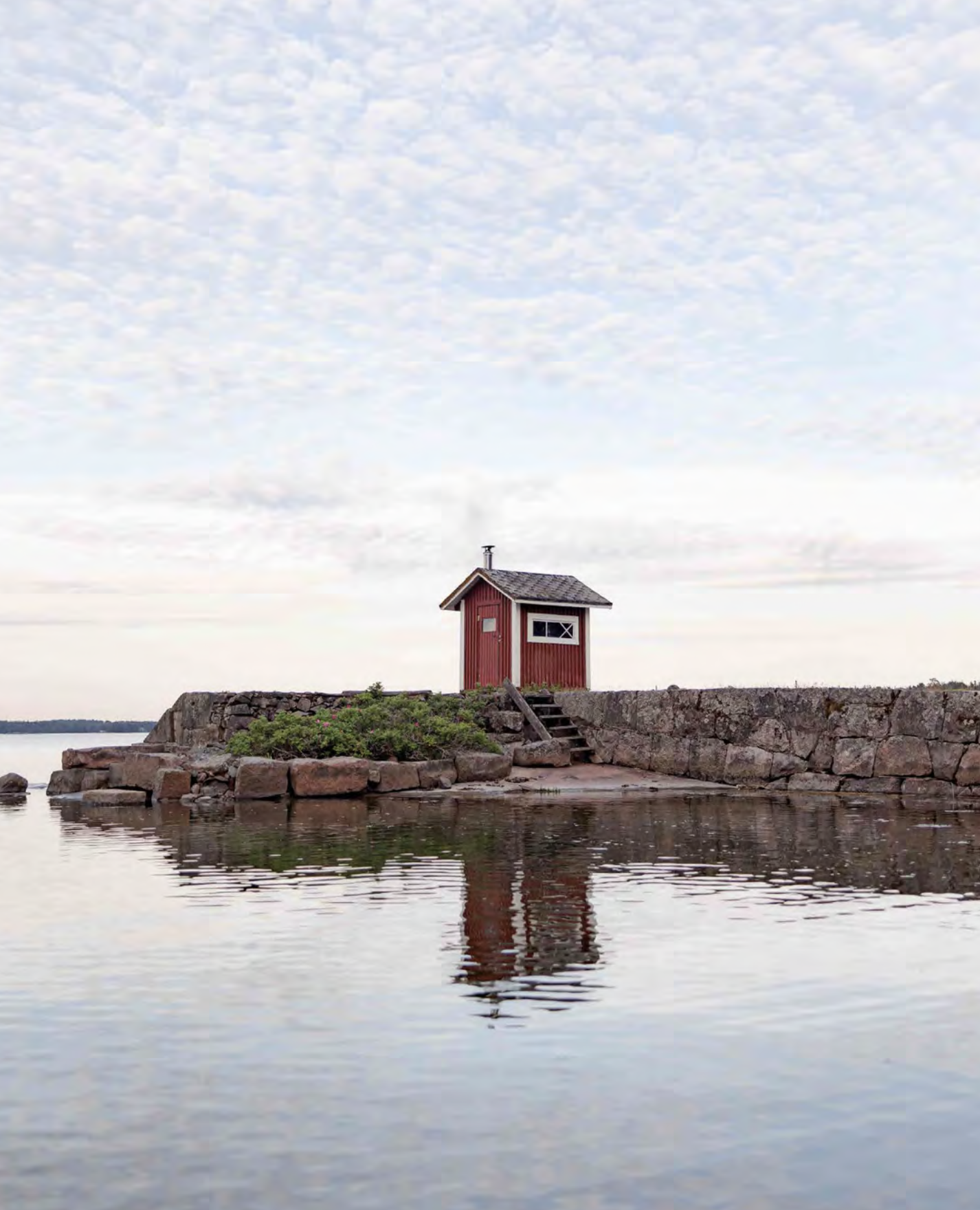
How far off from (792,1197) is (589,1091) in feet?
3.61

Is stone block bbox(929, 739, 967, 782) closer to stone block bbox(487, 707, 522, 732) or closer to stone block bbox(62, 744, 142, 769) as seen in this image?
stone block bbox(487, 707, 522, 732)

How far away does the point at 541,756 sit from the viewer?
79.5 feet

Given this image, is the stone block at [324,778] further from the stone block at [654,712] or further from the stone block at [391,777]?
the stone block at [654,712]

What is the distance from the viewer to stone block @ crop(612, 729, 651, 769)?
24.3m

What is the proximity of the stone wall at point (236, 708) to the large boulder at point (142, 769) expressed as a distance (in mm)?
3849

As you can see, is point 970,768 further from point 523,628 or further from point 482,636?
point 482,636

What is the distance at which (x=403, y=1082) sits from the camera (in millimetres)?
4730

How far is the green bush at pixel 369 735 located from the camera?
2348cm

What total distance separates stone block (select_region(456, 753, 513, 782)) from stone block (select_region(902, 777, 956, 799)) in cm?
704

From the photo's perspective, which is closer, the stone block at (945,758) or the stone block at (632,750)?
the stone block at (945,758)

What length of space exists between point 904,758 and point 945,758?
2.27 ft

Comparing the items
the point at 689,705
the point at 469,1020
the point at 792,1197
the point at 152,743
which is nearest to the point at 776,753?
the point at 689,705

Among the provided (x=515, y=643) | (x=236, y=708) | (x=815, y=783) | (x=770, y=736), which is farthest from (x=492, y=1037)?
(x=515, y=643)

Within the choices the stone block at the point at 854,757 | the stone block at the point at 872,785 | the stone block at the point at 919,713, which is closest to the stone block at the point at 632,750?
the stone block at the point at 854,757
